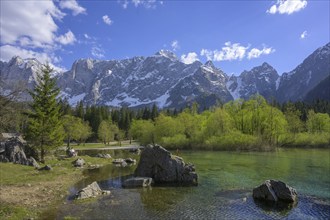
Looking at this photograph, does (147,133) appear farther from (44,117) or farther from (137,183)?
(137,183)

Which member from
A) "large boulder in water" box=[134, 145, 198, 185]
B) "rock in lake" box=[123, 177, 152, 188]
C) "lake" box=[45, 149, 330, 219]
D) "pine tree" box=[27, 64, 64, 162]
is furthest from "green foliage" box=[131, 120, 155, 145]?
"rock in lake" box=[123, 177, 152, 188]

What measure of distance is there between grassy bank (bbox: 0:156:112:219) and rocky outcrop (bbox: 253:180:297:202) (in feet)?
65.8

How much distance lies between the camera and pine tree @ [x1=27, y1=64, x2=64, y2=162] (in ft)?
196

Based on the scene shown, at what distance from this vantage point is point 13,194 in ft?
110

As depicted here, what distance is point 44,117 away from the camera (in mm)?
61062

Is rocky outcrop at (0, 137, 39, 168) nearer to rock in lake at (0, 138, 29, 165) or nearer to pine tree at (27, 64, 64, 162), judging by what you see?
rock in lake at (0, 138, 29, 165)

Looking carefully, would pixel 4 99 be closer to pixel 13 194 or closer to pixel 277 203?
pixel 13 194

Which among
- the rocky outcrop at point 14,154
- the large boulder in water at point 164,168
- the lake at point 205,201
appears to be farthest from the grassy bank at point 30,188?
the large boulder in water at point 164,168

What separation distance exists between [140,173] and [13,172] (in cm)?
1738

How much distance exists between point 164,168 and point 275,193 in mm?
16005

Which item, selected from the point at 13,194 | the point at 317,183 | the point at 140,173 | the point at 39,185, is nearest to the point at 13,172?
the point at 39,185

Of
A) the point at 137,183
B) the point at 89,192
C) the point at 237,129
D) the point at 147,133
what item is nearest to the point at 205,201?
the point at 137,183

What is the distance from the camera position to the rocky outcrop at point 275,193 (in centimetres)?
3362

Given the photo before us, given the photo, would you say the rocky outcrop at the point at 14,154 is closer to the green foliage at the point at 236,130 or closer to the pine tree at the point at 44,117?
the pine tree at the point at 44,117
